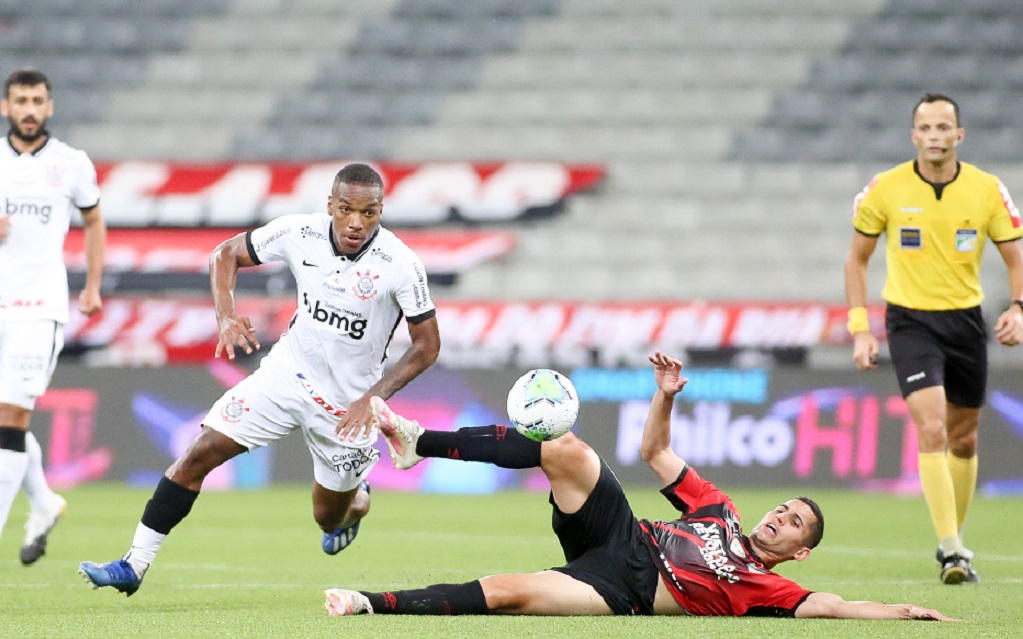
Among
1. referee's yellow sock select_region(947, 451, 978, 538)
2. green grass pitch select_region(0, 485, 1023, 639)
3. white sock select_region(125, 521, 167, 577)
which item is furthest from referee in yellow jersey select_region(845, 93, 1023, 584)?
white sock select_region(125, 521, 167, 577)

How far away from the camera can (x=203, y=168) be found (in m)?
18.2

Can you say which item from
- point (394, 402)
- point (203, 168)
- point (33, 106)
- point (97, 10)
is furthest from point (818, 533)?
point (97, 10)

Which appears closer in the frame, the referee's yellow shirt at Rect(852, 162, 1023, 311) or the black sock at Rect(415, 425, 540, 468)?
the black sock at Rect(415, 425, 540, 468)

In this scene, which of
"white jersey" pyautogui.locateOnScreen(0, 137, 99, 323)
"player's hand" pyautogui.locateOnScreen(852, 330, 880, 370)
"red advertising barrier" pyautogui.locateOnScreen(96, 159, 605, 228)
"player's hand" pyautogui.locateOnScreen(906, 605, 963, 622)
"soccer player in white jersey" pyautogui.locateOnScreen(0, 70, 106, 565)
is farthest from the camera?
"red advertising barrier" pyautogui.locateOnScreen(96, 159, 605, 228)

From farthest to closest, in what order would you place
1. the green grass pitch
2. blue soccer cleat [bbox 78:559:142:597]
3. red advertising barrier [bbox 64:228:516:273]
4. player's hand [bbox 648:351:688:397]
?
red advertising barrier [bbox 64:228:516:273] < player's hand [bbox 648:351:688:397] < blue soccer cleat [bbox 78:559:142:597] < the green grass pitch

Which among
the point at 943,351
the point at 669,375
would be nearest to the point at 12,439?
the point at 669,375

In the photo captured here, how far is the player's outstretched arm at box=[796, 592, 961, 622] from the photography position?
18.7 ft

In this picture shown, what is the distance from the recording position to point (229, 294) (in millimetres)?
6582

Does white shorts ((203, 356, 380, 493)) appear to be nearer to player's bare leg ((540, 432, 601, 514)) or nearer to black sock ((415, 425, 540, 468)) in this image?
black sock ((415, 425, 540, 468))

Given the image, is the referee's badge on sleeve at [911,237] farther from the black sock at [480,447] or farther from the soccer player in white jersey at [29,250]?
the soccer player in white jersey at [29,250]

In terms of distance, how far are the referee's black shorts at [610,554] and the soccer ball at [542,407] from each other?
38 cm

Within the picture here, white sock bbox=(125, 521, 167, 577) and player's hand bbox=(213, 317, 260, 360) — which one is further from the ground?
player's hand bbox=(213, 317, 260, 360)

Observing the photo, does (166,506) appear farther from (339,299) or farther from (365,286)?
(365,286)

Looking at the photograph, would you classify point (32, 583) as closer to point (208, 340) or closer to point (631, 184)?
point (208, 340)
